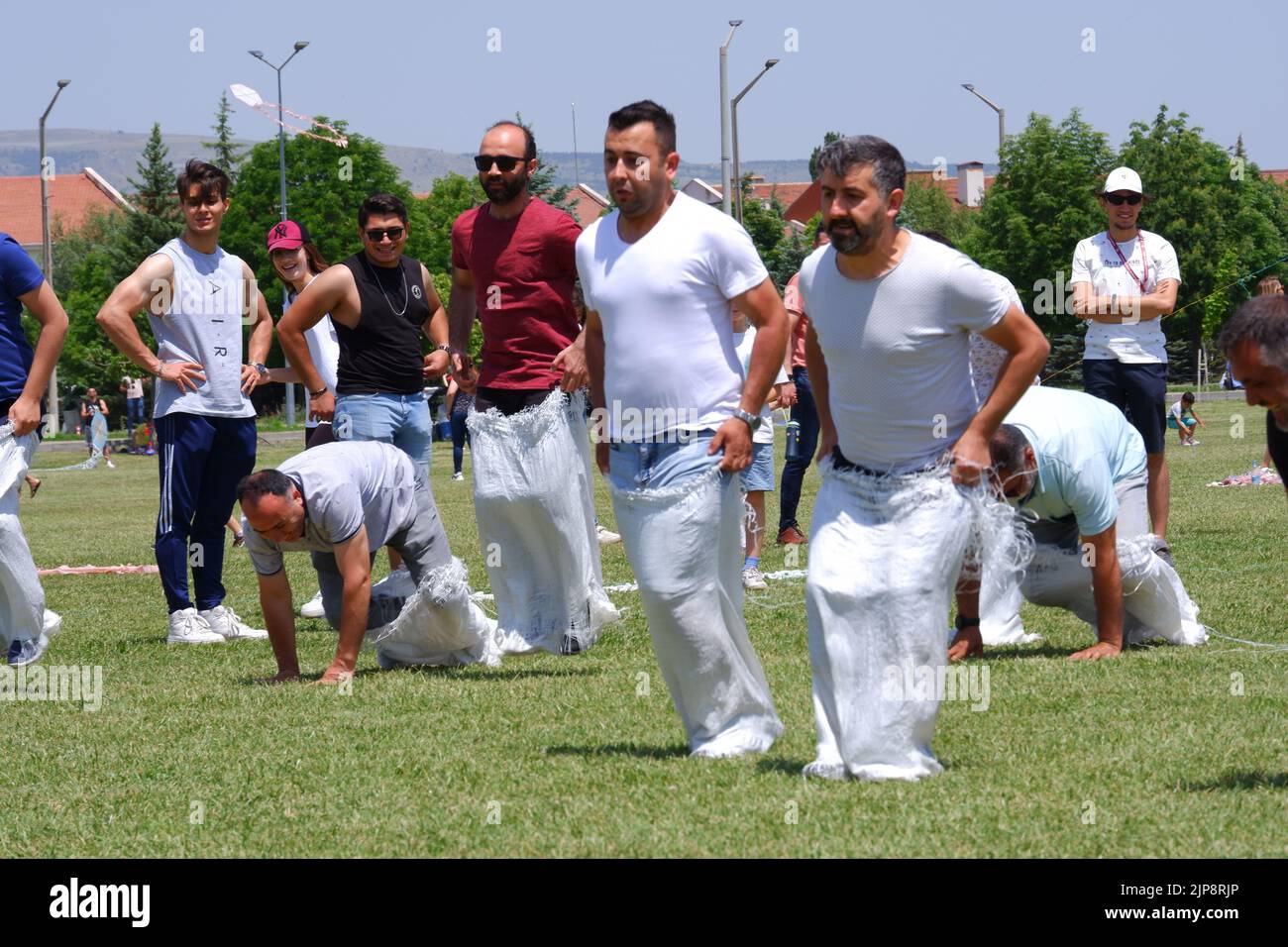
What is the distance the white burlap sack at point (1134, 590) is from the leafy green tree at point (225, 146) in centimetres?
6702

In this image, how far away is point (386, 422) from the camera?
892cm

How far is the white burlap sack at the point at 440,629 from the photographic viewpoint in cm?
800

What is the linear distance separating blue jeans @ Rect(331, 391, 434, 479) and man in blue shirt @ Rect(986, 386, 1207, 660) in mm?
3079

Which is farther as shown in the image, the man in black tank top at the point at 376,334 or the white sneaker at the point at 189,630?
the white sneaker at the point at 189,630

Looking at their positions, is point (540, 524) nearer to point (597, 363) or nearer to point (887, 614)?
point (597, 363)

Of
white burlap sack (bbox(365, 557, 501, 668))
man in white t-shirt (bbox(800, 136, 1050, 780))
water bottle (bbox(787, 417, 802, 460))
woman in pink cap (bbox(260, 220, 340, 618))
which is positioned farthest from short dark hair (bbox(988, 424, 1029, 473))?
water bottle (bbox(787, 417, 802, 460))

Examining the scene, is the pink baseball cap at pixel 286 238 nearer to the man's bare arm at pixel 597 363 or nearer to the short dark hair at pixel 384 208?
the short dark hair at pixel 384 208

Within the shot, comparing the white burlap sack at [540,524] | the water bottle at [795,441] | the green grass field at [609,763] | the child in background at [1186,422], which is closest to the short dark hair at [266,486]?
the green grass field at [609,763]

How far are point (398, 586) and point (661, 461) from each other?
2.67m

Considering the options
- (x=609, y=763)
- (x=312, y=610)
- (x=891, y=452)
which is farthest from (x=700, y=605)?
(x=312, y=610)

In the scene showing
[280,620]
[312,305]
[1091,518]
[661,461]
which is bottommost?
[280,620]

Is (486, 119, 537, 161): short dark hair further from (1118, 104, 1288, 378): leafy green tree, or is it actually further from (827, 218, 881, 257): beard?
(1118, 104, 1288, 378): leafy green tree

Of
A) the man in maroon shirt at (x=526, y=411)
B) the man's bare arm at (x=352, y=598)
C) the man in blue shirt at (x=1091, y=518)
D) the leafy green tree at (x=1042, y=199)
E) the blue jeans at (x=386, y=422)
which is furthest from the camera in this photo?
the leafy green tree at (x=1042, y=199)
